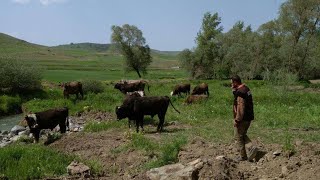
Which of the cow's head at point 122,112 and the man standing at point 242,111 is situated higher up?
the man standing at point 242,111

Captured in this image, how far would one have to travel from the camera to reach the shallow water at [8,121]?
2818cm

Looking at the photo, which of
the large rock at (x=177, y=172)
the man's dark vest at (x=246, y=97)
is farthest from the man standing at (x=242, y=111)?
the large rock at (x=177, y=172)

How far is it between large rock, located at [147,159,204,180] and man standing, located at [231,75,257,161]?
1.59 m

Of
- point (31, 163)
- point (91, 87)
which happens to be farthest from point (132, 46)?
point (31, 163)

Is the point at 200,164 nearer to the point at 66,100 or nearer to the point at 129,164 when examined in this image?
the point at 129,164

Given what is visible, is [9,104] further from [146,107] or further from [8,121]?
[146,107]

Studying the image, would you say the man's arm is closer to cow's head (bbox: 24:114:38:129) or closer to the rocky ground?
the rocky ground

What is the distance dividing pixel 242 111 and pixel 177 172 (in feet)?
8.27

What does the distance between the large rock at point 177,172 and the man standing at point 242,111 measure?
1.59 m

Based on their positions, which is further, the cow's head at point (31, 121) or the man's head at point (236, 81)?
the cow's head at point (31, 121)

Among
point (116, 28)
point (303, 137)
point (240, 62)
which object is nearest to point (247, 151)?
point (303, 137)

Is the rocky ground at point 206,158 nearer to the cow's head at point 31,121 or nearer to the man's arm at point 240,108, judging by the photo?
the man's arm at point 240,108

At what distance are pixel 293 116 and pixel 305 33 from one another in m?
39.1

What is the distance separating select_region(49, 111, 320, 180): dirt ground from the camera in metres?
10.4
